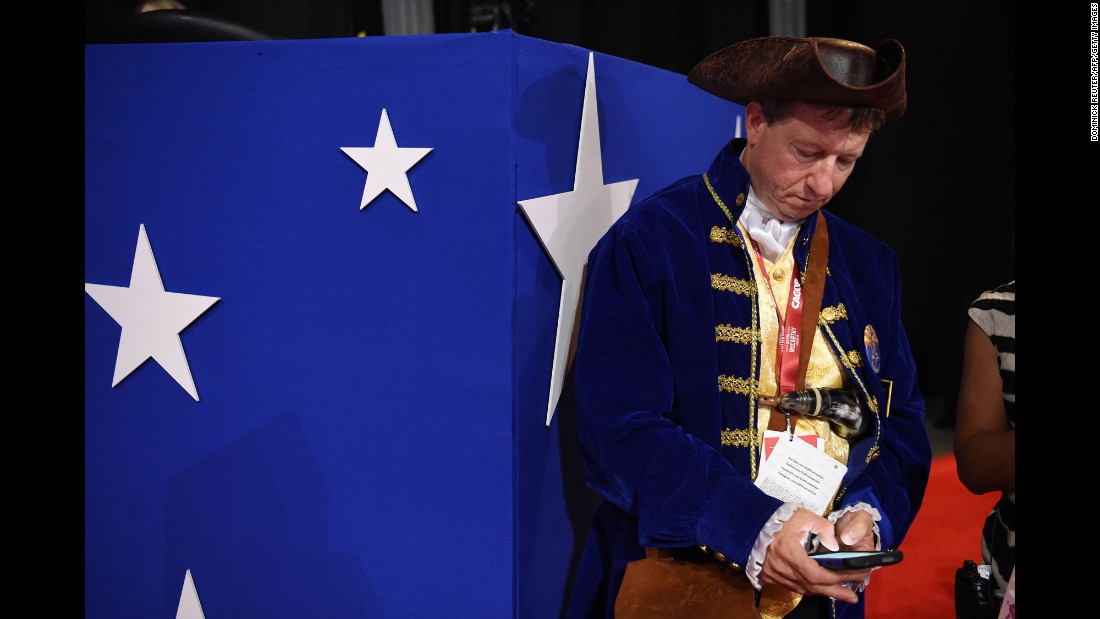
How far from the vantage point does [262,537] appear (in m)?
1.84

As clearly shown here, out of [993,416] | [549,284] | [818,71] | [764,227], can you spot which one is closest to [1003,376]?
[993,416]

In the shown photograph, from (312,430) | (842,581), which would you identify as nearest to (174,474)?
(312,430)

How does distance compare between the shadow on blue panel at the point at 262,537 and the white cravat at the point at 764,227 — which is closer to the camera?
the white cravat at the point at 764,227

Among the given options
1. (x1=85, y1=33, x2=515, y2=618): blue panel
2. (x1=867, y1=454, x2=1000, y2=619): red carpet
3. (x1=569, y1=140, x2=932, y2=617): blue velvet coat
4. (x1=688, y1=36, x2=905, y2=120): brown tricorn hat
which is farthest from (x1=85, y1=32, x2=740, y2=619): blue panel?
(x1=867, y1=454, x2=1000, y2=619): red carpet

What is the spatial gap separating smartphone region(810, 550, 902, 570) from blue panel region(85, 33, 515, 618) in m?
0.56

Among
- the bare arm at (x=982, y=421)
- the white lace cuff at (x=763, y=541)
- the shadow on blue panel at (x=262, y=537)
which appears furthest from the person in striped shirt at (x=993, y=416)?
the shadow on blue panel at (x=262, y=537)

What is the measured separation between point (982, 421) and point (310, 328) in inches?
47.0

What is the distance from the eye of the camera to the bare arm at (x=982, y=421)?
160 cm

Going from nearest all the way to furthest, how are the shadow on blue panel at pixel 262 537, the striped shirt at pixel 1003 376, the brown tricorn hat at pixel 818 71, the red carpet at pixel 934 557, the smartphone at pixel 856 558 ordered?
the smartphone at pixel 856 558 < the brown tricorn hat at pixel 818 71 < the striped shirt at pixel 1003 376 < the shadow on blue panel at pixel 262 537 < the red carpet at pixel 934 557

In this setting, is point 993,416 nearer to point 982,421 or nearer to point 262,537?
point 982,421

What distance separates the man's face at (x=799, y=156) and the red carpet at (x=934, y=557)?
63.5 inches

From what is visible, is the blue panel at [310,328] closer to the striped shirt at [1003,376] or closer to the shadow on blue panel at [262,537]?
the shadow on blue panel at [262,537]

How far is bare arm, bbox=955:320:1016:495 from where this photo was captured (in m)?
1.60

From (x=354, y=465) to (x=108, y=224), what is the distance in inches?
26.1
